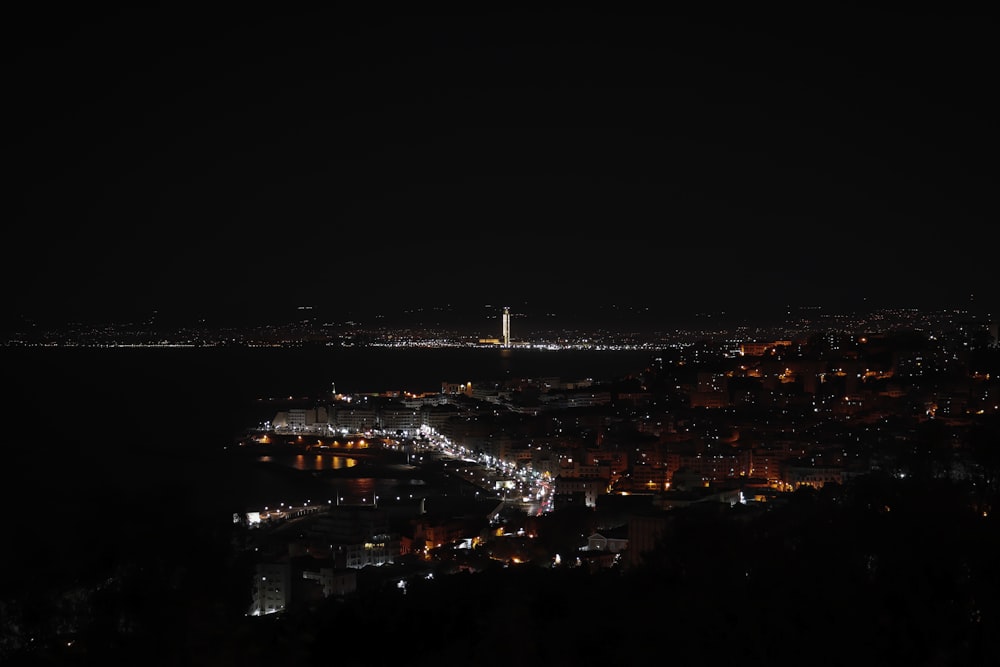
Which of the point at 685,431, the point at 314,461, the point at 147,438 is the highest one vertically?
the point at 685,431

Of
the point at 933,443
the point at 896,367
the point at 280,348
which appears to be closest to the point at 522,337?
the point at 280,348

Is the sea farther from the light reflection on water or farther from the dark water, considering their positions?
the light reflection on water

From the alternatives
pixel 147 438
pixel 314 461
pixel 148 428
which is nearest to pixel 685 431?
pixel 314 461

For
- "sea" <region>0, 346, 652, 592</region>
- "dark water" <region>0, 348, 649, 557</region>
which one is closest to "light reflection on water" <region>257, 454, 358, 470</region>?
"sea" <region>0, 346, 652, 592</region>

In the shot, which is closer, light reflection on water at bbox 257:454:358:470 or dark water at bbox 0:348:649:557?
dark water at bbox 0:348:649:557

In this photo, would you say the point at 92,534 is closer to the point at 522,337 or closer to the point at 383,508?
the point at 383,508

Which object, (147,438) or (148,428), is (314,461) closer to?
(147,438)

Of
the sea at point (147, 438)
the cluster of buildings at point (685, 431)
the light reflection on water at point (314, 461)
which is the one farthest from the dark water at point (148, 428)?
the cluster of buildings at point (685, 431)
